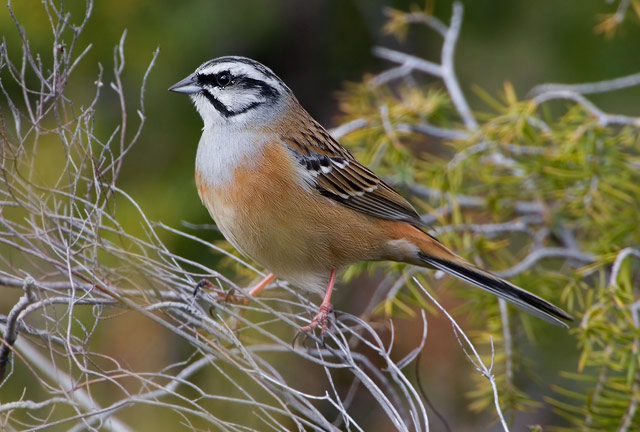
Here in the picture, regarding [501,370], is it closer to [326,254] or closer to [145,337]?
[326,254]

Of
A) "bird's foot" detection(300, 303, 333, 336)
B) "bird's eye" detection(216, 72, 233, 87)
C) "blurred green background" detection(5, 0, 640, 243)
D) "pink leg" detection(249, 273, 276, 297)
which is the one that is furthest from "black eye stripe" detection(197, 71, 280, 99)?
"bird's foot" detection(300, 303, 333, 336)

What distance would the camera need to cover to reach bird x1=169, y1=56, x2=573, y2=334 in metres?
2.93

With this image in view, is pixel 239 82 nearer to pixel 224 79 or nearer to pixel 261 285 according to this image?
pixel 224 79

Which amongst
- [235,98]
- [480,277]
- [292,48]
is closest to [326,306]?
[480,277]

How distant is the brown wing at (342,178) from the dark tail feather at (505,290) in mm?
236

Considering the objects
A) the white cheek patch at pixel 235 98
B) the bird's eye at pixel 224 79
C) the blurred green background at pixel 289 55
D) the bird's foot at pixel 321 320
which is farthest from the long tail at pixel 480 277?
the blurred green background at pixel 289 55

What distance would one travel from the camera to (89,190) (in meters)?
1.97

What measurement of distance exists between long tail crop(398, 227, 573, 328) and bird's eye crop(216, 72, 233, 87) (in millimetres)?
973

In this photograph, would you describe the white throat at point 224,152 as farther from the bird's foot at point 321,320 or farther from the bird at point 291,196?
the bird's foot at point 321,320

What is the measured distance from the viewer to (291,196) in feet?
9.98

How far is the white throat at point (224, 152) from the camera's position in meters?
2.99

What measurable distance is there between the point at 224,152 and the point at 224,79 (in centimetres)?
37

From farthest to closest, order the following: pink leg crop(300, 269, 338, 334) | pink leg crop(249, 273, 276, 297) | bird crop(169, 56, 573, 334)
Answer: pink leg crop(249, 273, 276, 297), bird crop(169, 56, 573, 334), pink leg crop(300, 269, 338, 334)

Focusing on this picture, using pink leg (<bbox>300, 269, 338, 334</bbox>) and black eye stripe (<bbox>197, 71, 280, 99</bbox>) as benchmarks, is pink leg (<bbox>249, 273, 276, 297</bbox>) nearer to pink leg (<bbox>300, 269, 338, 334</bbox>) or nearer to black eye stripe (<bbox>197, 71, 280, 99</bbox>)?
pink leg (<bbox>300, 269, 338, 334</bbox>)
